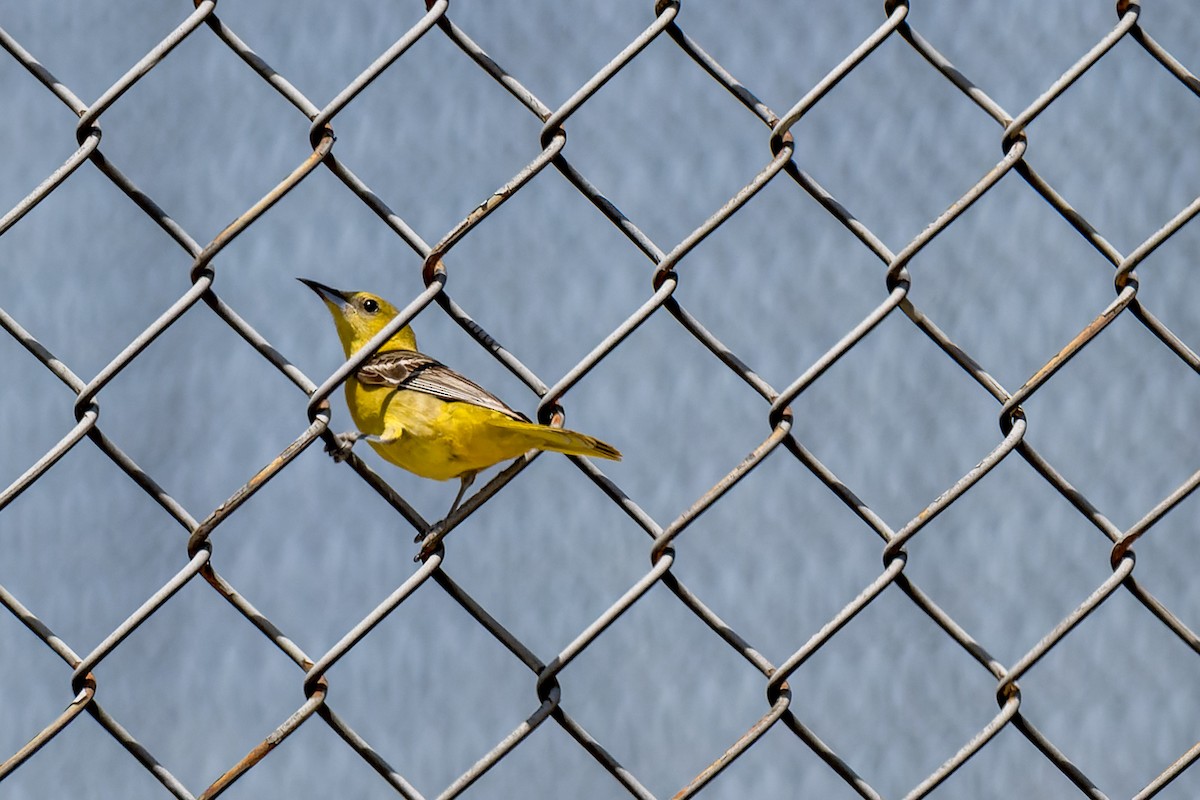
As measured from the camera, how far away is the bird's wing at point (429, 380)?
142 inches

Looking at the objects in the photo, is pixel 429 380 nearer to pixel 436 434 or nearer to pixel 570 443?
pixel 436 434

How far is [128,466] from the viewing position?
233 centimetres

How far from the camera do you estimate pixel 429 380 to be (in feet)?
12.1

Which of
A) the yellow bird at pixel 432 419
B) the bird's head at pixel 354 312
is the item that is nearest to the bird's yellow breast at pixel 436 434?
the yellow bird at pixel 432 419

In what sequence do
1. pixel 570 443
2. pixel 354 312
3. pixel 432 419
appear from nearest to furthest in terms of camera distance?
pixel 570 443, pixel 432 419, pixel 354 312

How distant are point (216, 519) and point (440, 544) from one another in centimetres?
39

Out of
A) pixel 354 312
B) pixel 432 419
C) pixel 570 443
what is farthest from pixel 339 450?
pixel 354 312

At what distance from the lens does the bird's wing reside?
360 cm

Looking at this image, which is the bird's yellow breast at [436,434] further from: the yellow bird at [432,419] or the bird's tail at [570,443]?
the bird's tail at [570,443]

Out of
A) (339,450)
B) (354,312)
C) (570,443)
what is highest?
(354,312)

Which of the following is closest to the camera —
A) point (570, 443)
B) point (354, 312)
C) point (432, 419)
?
point (570, 443)

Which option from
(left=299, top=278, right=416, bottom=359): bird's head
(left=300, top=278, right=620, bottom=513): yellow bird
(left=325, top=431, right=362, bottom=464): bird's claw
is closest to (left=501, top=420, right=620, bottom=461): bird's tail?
(left=325, top=431, right=362, bottom=464): bird's claw

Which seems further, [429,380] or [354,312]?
[354,312]

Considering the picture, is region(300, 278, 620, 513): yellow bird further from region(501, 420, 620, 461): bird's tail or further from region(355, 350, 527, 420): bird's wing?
region(501, 420, 620, 461): bird's tail
